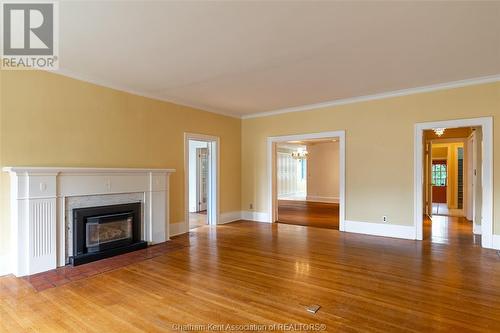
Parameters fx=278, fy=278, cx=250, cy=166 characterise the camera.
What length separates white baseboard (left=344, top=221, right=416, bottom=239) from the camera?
5035 mm

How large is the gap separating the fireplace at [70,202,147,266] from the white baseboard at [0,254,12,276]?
2.14 ft

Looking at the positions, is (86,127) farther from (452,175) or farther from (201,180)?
(452,175)

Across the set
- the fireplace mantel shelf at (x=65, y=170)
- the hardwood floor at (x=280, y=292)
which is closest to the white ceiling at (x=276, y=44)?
the fireplace mantel shelf at (x=65, y=170)

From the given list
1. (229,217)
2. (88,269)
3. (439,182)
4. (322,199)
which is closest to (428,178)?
(322,199)

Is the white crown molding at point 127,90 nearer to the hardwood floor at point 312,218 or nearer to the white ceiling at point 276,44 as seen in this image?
the white ceiling at point 276,44

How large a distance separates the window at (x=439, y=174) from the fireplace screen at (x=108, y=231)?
12.2 meters

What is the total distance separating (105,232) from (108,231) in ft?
0.15

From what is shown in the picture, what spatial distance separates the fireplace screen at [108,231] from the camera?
4.00m

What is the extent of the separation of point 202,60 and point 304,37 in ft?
4.36

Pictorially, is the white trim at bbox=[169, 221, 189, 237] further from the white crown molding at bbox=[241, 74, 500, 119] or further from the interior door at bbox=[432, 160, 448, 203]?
the interior door at bbox=[432, 160, 448, 203]

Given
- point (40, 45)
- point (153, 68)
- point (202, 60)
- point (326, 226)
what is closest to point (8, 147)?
point (40, 45)

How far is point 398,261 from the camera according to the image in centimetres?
383

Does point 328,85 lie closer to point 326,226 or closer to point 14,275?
point 326,226

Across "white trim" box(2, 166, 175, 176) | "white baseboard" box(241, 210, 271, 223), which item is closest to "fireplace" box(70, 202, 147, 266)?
"white trim" box(2, 166, 175, 176)
